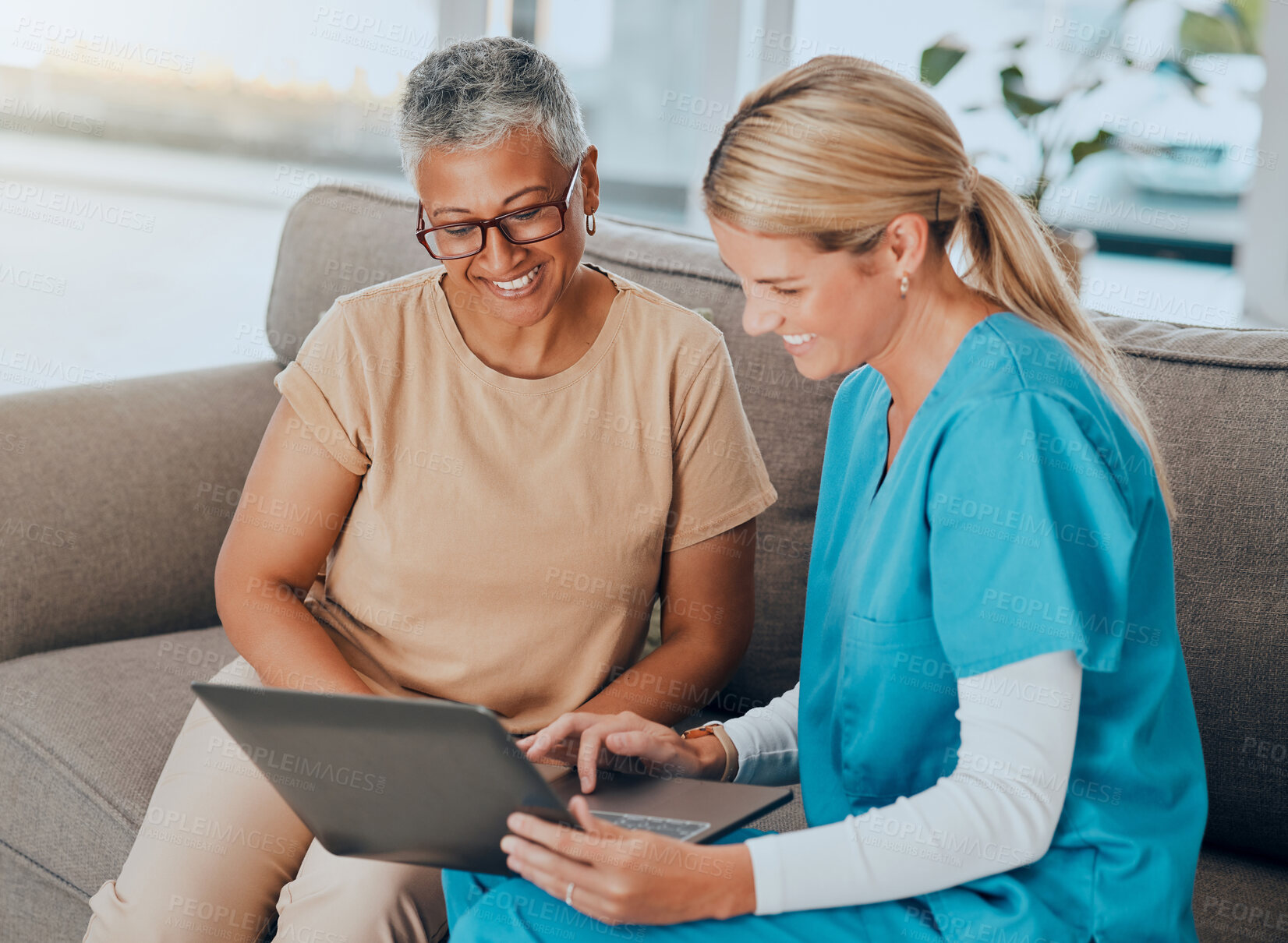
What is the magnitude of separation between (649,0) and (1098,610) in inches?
149

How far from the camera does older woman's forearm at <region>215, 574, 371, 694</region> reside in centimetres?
125

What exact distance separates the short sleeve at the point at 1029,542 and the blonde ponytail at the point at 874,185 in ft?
0.41

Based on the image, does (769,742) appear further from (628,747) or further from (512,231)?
(512,231)

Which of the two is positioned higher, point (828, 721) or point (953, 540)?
point (953, 540)

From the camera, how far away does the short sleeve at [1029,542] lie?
0.84 m

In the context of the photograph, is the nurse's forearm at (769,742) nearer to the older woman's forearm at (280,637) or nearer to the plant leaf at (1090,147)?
the older woman's forearm at (280,637)

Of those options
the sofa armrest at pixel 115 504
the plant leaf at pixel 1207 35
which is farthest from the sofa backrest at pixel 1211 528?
the plant leaf at pixel 1207 35

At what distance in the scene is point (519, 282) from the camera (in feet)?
4.02

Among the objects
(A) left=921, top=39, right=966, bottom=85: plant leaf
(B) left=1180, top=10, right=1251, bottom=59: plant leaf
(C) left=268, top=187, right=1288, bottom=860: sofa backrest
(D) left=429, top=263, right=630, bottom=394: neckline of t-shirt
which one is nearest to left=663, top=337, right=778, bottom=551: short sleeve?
(D) left=429, top=263, right=630, bottom=394: neckline of t-shirt

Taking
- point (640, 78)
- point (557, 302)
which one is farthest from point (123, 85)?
point (557, 302)

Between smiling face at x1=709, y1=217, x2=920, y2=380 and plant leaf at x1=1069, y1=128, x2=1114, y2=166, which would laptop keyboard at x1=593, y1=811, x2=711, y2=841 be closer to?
smiling face at x1=709, y1=217, x2=920, y2=380

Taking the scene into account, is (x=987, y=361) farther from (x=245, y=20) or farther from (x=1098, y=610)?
(x=245, y=20)

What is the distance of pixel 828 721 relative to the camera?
1.11 m

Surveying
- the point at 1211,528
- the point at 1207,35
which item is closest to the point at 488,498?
the point at 1211,528
